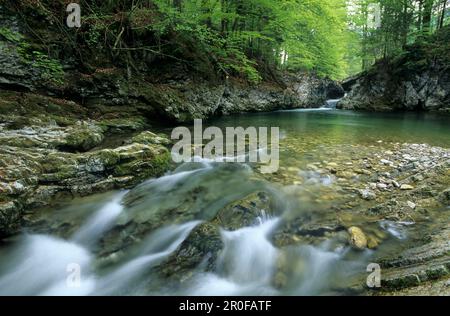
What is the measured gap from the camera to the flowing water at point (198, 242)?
296 centimetres

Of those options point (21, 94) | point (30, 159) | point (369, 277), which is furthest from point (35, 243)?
point (21, 94)

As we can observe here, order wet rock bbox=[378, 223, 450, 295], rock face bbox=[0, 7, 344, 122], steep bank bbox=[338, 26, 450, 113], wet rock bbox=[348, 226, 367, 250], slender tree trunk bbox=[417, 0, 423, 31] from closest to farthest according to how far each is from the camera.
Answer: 1. wet rock bbox=[378, 223, 450, 295]
2. wet rock bbox=[348, 226, 367, 250]
3. rock face bbox=[0, 7, 344, 122]
4. steep bank bbox=[338, 26, 450, 113]
5. slender tree trunk bbox=[417, 0, 423, 31]

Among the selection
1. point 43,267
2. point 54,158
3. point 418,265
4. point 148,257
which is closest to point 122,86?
Answer: point 54,158

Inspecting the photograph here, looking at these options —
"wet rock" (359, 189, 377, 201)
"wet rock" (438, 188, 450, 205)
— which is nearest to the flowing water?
"wet rock" (359, 189, 377, 201)

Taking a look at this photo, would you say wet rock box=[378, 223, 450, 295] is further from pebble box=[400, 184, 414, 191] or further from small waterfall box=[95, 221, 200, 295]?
small waterfall box=[95, 221, 200, 295]

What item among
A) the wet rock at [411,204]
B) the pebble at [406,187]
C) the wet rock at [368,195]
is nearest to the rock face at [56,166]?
the wet rock at [368,195]

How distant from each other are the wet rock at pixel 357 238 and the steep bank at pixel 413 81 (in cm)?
1744

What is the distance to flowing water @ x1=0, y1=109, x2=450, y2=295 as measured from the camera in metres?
2.96

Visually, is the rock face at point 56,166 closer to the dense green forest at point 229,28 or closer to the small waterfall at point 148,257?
the small waterfall at point 148,257

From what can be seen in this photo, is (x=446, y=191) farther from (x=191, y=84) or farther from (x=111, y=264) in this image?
(x=191, y=84)

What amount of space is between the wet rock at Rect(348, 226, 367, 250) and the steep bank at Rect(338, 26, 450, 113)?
1744cm

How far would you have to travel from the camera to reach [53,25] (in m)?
7.75

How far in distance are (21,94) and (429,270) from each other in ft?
28.1

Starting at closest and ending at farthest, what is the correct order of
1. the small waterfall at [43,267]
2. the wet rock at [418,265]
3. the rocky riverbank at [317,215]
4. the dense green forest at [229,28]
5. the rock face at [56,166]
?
the wet rock at [418,265] → the rocky riverbank at [317,215] → the small waterfall at [43,267] → the rock face at [56,166] → the dense green forest at [229,28]
